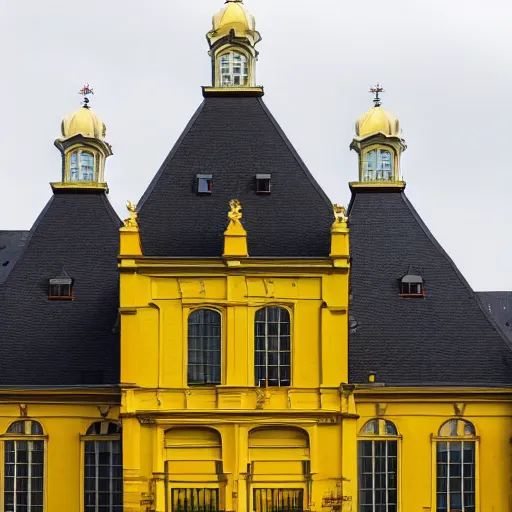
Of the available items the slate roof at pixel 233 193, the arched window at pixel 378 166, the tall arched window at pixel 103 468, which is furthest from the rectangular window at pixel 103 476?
the arched window at pixel 378 166

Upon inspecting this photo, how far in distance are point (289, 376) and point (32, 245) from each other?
14.8 meters

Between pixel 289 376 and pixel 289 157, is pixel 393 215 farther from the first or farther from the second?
pixel 289 376

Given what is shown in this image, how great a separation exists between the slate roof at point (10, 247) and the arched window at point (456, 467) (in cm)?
2179

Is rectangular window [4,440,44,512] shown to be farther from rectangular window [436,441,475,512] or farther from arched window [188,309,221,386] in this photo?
rectangular window [436,441,475,512]

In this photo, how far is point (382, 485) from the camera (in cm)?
6912

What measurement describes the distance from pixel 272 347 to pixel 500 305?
1072 inches

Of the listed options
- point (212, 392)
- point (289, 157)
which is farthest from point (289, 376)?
point (289, 157)

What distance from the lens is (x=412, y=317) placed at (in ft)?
235

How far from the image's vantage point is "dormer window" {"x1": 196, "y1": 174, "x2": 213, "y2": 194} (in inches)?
2707

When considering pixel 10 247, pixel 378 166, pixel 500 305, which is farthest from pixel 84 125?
pixel 500 305

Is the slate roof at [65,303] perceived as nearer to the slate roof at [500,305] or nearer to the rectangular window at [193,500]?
the rectangular window at [193,500]

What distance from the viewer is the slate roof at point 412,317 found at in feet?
230

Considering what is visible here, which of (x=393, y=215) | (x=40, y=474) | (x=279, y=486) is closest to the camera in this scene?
(x=279, y=486)

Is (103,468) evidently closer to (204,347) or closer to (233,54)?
(204,347)
